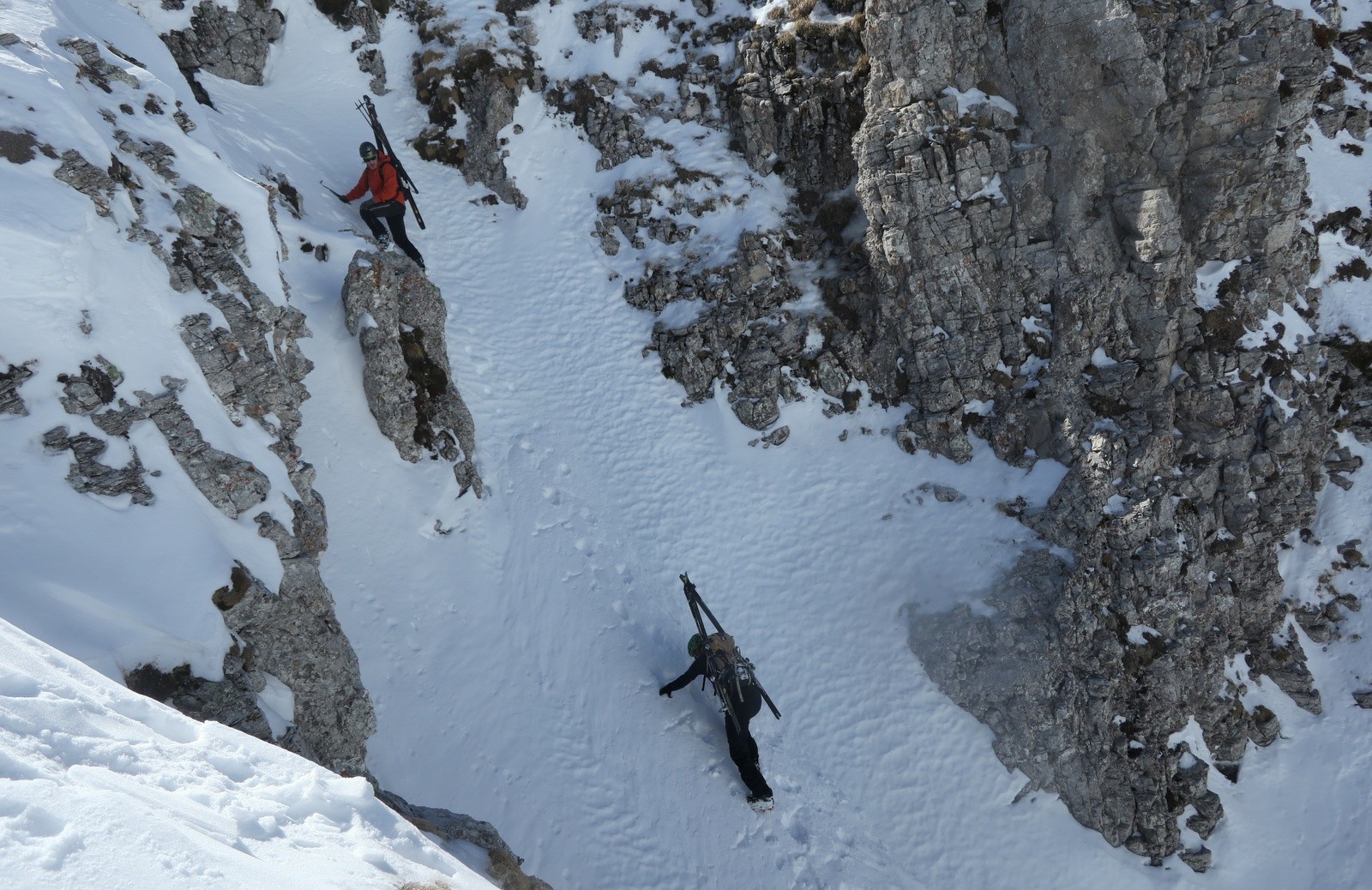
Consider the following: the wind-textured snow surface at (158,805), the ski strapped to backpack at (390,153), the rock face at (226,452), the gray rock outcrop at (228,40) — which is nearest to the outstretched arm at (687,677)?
the rock face at (226,452)

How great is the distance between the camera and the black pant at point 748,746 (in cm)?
1273

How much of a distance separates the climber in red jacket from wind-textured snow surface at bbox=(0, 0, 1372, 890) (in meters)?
0.84

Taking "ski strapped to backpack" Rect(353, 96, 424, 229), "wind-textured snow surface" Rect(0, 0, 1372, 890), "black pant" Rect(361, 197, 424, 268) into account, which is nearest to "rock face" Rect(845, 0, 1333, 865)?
"wind-textured snow surface" Rect(0, 0, 1372, 890)

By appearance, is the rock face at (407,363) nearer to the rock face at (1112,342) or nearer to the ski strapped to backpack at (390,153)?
the ski strapped to backpack at (390,153)

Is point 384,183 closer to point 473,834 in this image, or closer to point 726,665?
point 726,665

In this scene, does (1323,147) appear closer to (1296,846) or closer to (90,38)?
(1296,846)

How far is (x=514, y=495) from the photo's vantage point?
16.3 meters

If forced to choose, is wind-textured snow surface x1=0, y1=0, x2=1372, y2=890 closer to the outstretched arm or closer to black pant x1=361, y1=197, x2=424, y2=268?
the outstretched arm

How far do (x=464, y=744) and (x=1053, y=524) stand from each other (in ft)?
41.5

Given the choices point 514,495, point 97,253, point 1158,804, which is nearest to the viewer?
point 97,253

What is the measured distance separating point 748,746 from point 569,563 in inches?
204

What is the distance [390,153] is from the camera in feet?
60.7

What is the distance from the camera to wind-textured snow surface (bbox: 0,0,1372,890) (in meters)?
9.44

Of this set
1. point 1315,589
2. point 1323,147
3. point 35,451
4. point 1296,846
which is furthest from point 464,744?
point 1323,147
